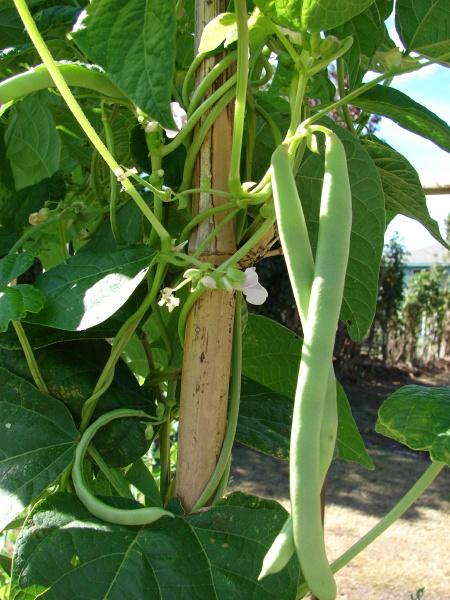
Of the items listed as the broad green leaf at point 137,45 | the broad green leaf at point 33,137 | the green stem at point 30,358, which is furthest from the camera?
the broad green leaf at point 33,137

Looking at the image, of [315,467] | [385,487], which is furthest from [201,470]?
[385,487]

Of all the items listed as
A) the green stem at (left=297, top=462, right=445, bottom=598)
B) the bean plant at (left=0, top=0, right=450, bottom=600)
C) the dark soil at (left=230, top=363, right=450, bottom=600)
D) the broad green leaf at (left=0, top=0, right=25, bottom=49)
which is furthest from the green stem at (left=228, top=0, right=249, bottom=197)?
the dark soil at (left=230, top=363, right=450, bottom=600)

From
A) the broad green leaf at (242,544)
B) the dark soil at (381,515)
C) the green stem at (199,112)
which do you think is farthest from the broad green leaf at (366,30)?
the dark soil at (381,515)

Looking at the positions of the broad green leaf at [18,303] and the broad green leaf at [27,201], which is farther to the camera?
the broad green leaf at [27,201]

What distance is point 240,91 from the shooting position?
400mm

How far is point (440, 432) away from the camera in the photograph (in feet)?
1.46

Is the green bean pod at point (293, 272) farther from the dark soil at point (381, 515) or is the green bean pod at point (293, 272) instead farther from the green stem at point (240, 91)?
the dark soil at point (381, 515)

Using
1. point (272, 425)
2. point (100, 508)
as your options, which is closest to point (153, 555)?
point (100, 508)

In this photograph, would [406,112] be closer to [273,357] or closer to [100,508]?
[273,357]

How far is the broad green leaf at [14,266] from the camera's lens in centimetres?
48

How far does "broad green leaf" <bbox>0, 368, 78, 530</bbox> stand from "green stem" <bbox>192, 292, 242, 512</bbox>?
10 centimetres

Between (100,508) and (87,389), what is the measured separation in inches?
4.0

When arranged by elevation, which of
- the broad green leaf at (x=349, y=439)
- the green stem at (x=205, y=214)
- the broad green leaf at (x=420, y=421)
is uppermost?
the green stem at (x=205, y=214)

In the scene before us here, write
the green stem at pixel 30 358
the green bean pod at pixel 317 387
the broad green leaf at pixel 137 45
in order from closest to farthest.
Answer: the green bean pod at pixel 317 387, the broad green leaf at pixel 137 45, the green stem at pixel 30 358
